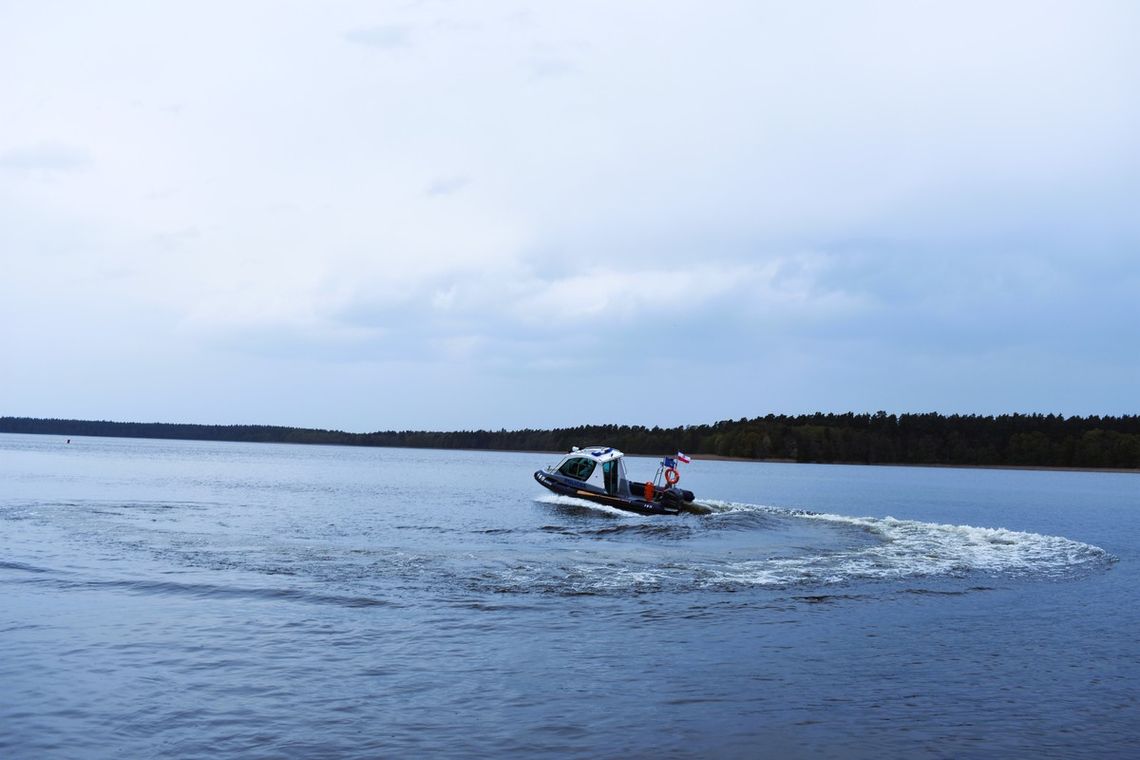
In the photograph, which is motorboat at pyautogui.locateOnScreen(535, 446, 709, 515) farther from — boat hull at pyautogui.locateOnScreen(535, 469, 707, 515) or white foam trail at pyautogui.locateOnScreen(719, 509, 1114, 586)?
white foam trail at pyautogui.locateOnScreen(719, 509, 1114, 586)

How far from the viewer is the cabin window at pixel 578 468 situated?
4134 cm

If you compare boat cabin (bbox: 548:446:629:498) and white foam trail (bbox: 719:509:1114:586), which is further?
boat cabin (bbox: 548:446:629:498)

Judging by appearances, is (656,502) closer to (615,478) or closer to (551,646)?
(615,478)

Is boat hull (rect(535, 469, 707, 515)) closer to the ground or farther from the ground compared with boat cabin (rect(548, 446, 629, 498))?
closer to the ground

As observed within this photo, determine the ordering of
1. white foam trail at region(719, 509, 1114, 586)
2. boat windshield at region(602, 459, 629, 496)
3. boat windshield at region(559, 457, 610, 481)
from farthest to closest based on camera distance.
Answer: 1. boat windshield at region(559, 457, 610, 481)
2. boat windshield at region(602, 459, 629, 496)
3. white foam trail at region(719, 509, 1114, 586)

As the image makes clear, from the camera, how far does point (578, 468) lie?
4200 cm

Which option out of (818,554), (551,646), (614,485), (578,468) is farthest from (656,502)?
(551,646)

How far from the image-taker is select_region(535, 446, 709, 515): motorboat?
3756 centimetres

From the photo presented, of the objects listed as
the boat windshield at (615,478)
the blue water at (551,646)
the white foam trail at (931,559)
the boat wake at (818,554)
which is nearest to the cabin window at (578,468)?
the boat windshield at (615,478)

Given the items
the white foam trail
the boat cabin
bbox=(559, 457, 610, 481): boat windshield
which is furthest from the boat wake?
bbox=(559, 457, 610, 481): boat windshield

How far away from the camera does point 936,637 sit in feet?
45.9

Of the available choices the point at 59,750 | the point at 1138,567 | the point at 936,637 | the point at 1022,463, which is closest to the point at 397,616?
the point at 59,750

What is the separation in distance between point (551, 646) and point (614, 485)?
26.6 meters

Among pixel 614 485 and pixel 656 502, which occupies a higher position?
pixel 614 485
